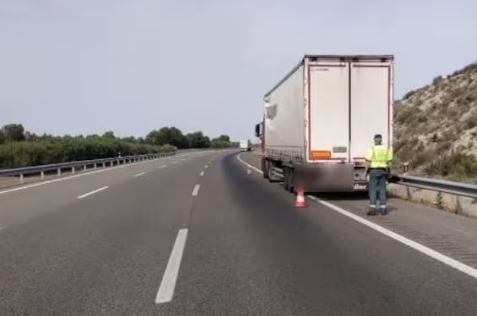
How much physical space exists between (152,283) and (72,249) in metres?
2.75

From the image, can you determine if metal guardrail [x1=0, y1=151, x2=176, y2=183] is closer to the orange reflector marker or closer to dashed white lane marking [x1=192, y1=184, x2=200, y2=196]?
dashed white lane marking [x1=192, y1=184, x2=200, y2=196]

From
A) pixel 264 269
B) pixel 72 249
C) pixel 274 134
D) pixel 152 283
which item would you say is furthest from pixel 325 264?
pixel 274 134

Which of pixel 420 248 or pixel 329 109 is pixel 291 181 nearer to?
pixel 329 109

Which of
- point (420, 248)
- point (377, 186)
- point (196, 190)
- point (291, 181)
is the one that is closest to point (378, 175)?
point (377, 186)

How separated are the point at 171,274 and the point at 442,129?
30307mm

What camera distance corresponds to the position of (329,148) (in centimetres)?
1667

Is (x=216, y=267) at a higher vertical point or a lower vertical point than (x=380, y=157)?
lower

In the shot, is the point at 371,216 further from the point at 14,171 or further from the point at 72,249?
the point at 14,171

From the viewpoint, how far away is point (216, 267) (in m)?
7.85

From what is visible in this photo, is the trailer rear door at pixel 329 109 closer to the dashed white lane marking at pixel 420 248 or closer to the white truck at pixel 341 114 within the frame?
the white truck at pixel 341 114

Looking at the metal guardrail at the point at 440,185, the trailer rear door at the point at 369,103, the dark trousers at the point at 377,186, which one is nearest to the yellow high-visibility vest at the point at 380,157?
the dark trousers at the point at 377,186

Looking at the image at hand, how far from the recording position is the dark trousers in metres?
13.5

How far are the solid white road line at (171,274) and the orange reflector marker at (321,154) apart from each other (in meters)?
7.27

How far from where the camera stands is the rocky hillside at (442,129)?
25.1 meters
